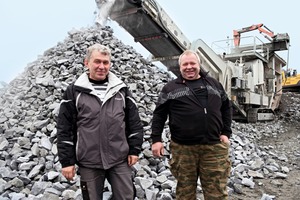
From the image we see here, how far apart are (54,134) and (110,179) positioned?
7.96ft

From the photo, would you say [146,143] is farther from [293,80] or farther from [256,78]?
[293,80]

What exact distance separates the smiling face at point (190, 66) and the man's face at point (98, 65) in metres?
0.71

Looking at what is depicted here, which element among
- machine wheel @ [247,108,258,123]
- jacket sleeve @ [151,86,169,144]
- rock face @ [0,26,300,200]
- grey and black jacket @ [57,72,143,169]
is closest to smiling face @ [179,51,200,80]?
jacket sleeve @ [151,86,169,144]

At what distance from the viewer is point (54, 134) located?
4.41 metres

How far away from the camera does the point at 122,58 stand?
6.84 m

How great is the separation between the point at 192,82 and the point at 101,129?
0.95 meters

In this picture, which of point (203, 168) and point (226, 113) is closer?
point (203, 168)

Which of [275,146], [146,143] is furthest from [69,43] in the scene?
[275,146]

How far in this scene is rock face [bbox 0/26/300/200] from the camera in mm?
3582

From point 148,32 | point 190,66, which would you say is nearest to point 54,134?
point 190,66

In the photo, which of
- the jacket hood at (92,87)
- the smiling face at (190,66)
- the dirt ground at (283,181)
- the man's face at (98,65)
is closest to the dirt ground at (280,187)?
the dirt ground at (283,181)

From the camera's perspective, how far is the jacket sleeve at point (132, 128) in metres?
2.29

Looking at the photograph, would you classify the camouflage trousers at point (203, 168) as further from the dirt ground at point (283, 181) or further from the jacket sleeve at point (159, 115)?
the dirt ground at point (283, 181)

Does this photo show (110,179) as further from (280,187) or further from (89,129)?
(280,187)
